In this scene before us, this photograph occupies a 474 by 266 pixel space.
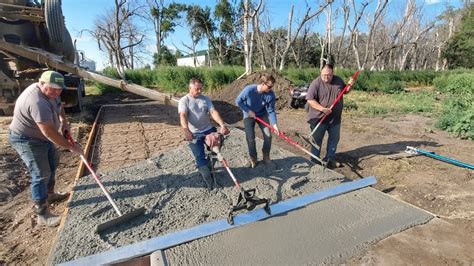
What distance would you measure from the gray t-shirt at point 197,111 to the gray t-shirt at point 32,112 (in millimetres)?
1326

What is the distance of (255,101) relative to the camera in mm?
4367

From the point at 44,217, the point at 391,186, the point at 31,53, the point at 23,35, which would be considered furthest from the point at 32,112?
the point at 23,35

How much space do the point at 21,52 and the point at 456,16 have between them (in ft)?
142

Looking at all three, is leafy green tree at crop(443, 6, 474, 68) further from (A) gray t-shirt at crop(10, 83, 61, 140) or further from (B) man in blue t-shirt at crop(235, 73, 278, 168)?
(A) gray t-shirt at crop(10, 83, 61, 140)

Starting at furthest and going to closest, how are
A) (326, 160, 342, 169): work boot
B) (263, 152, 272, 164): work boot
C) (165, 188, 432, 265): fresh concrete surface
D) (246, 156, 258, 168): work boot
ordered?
(326, 160, 342, 169): work boot < (263, 152, 272, 164): work boot < (246, 156, 258, 168): work boot < (165, 188, 432, 265): fresh concrete surface

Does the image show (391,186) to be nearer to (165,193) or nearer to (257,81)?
(165,193)

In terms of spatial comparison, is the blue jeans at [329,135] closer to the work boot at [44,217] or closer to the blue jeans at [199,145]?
the blue jeans at [199,145]

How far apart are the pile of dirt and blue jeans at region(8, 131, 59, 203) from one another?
8177mm

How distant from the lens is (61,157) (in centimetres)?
545

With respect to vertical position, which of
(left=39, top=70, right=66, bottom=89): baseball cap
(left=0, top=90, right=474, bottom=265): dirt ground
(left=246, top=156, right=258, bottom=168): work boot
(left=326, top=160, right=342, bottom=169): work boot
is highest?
(left=39, top=70, right=66, bottom=89): baseball cap

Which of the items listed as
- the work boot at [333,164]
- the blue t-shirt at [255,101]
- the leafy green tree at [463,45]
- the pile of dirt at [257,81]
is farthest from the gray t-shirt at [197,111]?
the leafy green tree at [463,45]

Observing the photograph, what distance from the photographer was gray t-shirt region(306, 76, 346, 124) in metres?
4.51

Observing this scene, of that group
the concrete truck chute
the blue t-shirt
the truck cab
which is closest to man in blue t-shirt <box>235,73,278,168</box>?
the blue t-shirt

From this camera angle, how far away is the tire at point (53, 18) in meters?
6.84
